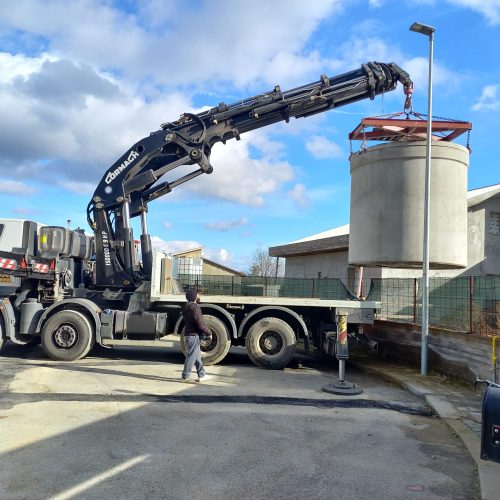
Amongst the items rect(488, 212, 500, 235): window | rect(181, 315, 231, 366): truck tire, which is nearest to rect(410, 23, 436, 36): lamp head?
rect(181, 315, 231, 366): truck tire

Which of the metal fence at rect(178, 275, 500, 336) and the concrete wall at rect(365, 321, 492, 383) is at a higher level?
the metal fence at rect(178, 275, 500, 336)

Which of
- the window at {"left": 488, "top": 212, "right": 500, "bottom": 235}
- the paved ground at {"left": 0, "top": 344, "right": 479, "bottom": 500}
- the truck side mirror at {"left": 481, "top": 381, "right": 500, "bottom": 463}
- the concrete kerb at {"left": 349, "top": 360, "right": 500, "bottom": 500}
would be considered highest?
the window at {"left": 488, "top": 212, "right": 500, "bottom": 235}

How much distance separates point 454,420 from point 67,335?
7658mm

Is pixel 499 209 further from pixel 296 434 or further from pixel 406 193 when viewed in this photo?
pixel 296 434

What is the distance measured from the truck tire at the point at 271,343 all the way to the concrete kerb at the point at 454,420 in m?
1.84

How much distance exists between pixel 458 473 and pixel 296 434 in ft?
6.01

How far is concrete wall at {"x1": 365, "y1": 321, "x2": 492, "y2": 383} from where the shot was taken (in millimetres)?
8891

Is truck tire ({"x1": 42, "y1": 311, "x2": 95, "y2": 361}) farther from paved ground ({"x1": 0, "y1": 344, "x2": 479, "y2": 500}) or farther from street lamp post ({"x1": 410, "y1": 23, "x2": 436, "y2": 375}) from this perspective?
street lamp post ({"x1": 410, "y1": 23, "x2": 436, "y2": 375})

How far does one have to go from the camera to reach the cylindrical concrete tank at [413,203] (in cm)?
1055

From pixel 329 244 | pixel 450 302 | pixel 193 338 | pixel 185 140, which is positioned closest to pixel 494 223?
pixel 329 244

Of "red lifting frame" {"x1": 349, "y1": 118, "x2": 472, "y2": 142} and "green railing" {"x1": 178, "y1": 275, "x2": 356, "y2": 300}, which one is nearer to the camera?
"red lifting frame" {"x1": 349, "y1": 118, "x2": 472, "y2": 142}

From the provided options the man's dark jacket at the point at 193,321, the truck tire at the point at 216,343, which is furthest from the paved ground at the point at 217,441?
the truck tire at the point at 216,343

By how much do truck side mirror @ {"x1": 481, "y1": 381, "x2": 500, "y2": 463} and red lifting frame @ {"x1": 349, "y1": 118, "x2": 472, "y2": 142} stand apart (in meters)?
8.29

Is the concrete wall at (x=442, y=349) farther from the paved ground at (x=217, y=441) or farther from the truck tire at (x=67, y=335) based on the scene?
the truck tire at (x=67, y=335)
